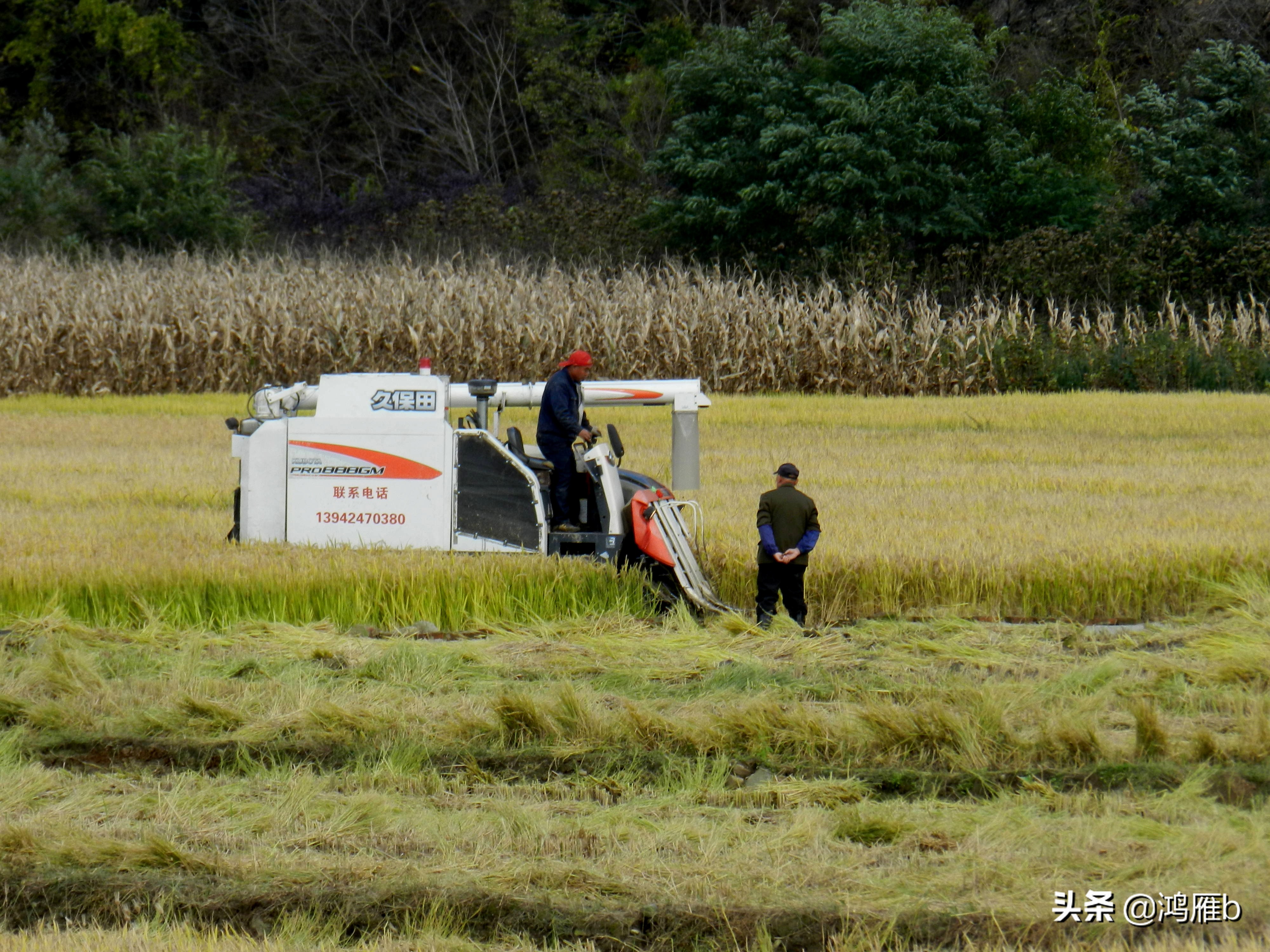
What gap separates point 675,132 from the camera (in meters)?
36.5

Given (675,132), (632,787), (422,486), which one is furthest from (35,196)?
(632,787)

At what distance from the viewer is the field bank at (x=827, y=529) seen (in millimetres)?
9117

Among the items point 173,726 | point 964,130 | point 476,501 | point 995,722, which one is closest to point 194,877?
point 173,726

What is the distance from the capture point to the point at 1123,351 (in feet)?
80.3

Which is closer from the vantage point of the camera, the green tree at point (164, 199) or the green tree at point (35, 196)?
the green tree at point (35, 196)

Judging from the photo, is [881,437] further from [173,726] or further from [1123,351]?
[173,726]

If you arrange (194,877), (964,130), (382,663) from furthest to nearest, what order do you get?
(964,130), (382,663), (194,877)

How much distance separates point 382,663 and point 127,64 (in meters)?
45.7

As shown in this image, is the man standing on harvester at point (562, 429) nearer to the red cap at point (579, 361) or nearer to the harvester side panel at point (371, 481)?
the red cap at point (579, 361)

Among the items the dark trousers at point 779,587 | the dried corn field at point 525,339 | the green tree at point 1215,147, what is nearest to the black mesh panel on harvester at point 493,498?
the dark trousers at point 779,587

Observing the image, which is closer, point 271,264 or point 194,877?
point 194,877

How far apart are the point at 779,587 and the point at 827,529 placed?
2229mm

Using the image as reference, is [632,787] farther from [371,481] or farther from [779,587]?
[371,481]

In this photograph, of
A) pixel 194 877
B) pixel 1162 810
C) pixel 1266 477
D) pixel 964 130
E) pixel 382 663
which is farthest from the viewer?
→ pixel 964 130
